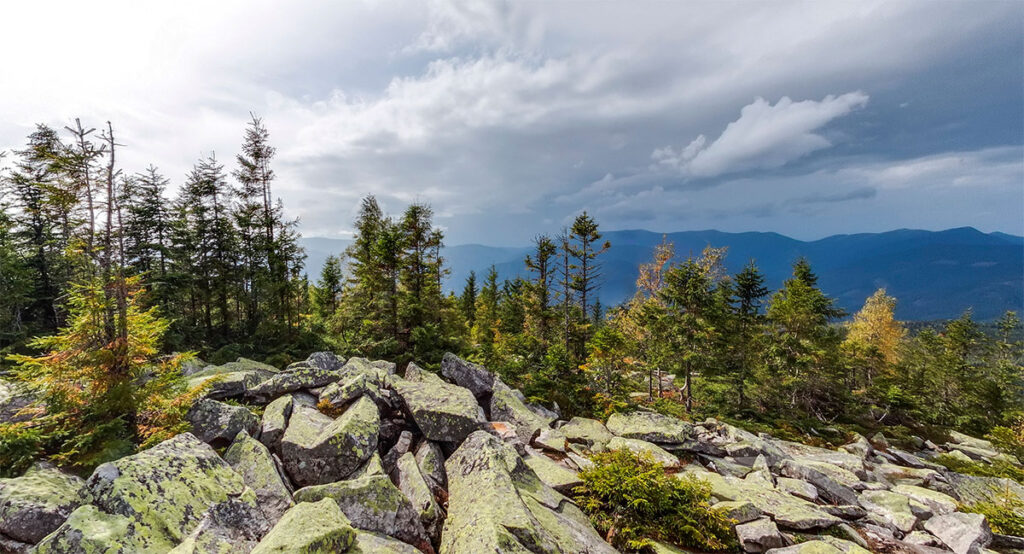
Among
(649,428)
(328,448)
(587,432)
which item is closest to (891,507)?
(649,428)

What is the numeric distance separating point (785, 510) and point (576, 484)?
5.64 metres

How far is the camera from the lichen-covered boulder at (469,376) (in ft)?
54.6

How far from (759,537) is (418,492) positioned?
26.3ft

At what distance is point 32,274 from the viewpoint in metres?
26.3

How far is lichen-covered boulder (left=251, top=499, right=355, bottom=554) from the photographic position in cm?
552

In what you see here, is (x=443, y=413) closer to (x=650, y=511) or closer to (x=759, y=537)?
(x=650, y=511)

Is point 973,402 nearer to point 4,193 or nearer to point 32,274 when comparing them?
point 32,274

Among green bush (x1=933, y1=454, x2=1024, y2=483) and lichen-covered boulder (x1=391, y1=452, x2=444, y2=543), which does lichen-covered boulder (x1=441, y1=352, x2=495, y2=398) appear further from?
green bush (x1=933, y1=454, x2=1024, y2=483)

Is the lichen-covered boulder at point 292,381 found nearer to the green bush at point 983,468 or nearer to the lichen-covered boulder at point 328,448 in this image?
the lichen-covered boulder at point 328,448

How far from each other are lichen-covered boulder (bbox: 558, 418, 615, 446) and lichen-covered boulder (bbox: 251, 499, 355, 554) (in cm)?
1002

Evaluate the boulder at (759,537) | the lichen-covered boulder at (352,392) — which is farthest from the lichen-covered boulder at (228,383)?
the boulder at (759,537)

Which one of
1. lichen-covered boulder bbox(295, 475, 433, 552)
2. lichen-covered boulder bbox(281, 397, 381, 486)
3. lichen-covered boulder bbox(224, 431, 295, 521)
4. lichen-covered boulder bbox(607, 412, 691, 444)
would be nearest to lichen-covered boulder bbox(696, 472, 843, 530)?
lichen-covered boulder bbox(607, 412, 691, 444)

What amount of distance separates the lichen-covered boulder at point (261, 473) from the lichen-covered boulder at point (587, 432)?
9.92m

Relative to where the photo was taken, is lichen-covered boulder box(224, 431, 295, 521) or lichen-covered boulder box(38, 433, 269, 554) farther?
lichen-covered boulder box(224, 431, 295, 521)
